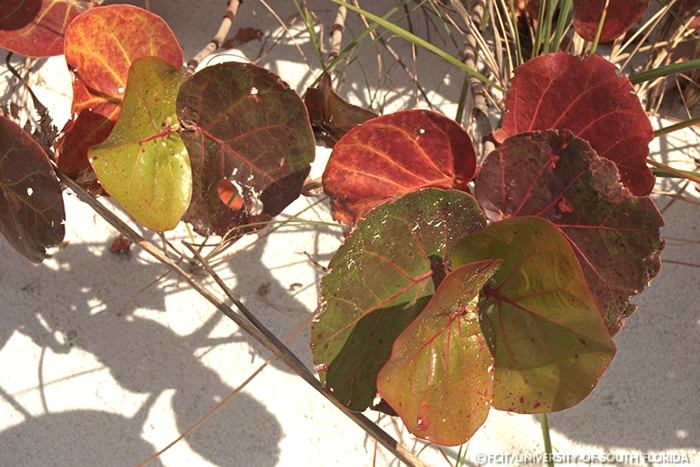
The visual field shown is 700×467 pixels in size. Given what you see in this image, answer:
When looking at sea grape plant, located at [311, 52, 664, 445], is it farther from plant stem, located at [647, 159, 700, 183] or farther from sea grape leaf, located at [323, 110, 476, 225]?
plant stem, located at [647, 159, 700, 183]

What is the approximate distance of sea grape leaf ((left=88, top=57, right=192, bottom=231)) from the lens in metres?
0.65

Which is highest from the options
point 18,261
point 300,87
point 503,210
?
point 503,210

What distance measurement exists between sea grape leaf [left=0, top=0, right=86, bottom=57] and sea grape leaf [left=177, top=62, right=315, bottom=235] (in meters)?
0.20

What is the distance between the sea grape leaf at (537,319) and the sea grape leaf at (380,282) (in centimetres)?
2

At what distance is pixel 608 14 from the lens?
31.6 inches

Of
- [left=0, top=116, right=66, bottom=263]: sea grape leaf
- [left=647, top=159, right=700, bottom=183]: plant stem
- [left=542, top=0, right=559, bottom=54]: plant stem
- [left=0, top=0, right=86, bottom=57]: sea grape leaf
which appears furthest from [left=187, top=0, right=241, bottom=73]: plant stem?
[left=647, top=159, right=700, bottom=183]: plant stem

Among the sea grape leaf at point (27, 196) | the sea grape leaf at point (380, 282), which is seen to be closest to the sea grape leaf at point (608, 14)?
the sea grape leaf at point (380, 282)

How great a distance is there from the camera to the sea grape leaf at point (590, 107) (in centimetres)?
64

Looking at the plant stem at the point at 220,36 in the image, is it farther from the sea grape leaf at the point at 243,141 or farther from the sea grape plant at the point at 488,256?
the sea grape plant at the point at 488,256

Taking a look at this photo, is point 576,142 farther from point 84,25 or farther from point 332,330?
point 84,25

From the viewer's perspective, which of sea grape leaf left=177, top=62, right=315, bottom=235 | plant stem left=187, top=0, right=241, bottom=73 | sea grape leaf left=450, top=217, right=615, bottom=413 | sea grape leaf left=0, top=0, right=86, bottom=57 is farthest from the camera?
plant stem left=187, top=0, right=241, bottom=73

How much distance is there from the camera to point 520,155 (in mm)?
623

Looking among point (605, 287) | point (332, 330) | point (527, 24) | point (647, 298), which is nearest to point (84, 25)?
point (332, 330)

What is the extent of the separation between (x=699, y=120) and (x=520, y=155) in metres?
0.26
